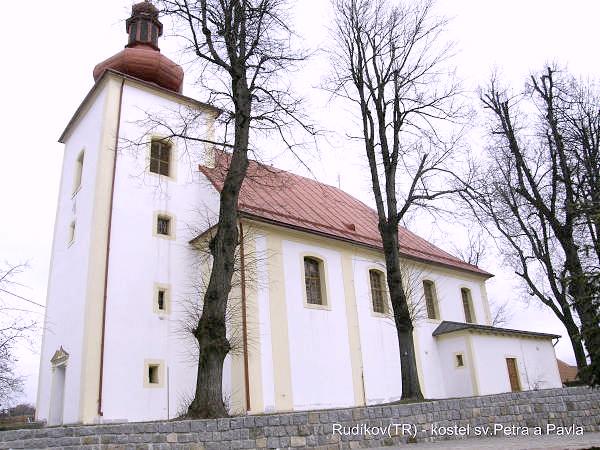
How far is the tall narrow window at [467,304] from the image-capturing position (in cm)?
2381

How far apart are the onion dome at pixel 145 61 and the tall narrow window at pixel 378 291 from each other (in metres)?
10.1

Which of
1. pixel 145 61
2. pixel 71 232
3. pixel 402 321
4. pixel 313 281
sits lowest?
pixel 402 321

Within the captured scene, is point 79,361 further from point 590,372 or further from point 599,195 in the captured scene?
point 599,195

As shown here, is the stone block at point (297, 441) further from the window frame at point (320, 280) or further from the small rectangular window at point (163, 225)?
the small rectangular window at point (163, 225)

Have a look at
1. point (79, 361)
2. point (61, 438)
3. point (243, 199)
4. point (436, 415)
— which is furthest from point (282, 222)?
point (61, 438)

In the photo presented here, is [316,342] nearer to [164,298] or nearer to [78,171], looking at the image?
[164,298]

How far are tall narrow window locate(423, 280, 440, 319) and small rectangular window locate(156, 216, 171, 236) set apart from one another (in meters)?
10.9

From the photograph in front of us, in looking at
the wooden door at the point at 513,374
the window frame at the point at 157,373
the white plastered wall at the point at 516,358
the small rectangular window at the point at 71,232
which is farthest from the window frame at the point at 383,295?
the small rectangular window at the point at 71,232

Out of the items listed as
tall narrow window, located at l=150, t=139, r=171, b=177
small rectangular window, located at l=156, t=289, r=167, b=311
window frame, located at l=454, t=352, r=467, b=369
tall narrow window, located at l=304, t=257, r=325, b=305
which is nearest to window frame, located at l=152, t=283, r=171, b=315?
small rectangular window, located at l=156, t=289, r=167, b=311

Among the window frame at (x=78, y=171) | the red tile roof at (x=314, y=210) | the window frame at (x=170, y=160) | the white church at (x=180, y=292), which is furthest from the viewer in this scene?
the window frame at (x=78, y=171)

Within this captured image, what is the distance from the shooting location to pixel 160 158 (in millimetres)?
18031

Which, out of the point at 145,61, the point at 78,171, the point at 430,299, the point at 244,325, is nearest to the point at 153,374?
the point at 244,325

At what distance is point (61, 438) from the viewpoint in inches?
295

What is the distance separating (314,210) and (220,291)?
1079 cm
